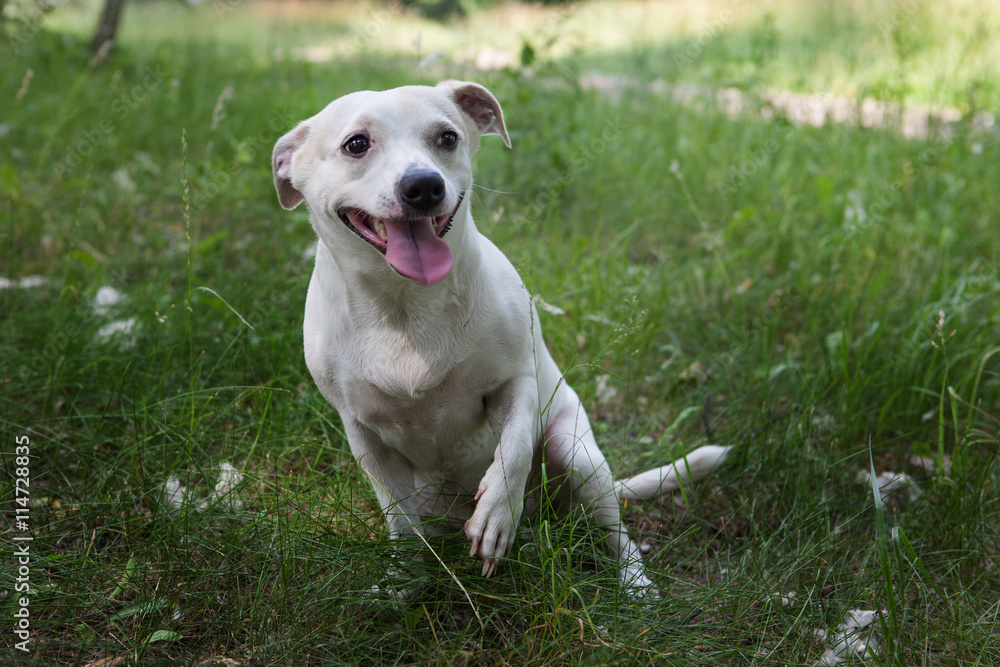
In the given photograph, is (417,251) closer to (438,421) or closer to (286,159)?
(438,421)

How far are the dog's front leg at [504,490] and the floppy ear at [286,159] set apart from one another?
2.91ft

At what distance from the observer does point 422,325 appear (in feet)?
6.16

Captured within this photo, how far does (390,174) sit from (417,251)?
0.61 ft

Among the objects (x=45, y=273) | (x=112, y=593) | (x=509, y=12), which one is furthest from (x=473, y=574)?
(x=509, y=12)

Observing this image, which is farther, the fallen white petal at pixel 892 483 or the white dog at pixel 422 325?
the fallen white petal at pixel 892 483

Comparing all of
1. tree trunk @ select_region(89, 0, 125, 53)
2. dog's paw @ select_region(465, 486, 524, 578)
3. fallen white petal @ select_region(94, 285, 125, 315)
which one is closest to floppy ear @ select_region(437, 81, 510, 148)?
dog's paw @ select_region(465, 486, 524, 578)

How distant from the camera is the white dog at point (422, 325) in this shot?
1750mm

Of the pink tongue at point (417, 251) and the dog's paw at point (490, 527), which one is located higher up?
the pink tongue at point (417, 251)

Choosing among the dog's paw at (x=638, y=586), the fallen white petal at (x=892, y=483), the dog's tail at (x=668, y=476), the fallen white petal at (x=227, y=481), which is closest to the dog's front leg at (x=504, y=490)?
the dog's paw at (x=638, y=586)

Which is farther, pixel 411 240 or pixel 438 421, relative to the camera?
pixel 438 421

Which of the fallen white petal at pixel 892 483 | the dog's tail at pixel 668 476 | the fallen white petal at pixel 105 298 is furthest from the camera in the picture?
the fallen white petal at pixel 105 298

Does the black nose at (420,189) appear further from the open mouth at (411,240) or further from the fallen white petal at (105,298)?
the fallen white petal at (105,298)

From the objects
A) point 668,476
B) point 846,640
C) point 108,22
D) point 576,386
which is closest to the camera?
point 846,640

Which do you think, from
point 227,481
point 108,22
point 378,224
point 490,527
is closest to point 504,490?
point 490,527
